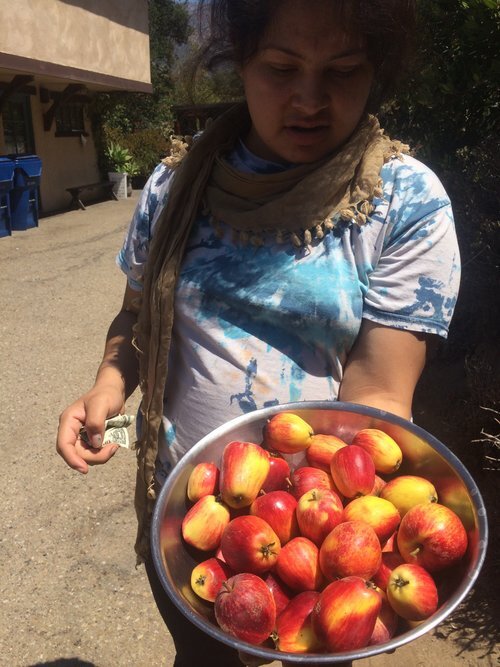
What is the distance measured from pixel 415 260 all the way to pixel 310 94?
393 millimetres

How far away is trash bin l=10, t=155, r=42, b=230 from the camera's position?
10297 mm

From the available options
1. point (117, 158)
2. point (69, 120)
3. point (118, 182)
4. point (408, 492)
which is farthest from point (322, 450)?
point (117, 158)

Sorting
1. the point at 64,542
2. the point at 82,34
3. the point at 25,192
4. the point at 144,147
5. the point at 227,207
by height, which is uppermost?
the point at 82,34

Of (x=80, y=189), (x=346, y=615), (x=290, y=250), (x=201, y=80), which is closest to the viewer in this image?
(x=346, y=615)

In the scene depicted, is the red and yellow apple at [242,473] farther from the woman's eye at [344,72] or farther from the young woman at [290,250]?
the woman's eye at [344,72]

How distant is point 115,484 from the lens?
3.61 meters

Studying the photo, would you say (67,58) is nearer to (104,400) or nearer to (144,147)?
(144,147)

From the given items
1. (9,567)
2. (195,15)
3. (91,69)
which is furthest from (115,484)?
(91,69)

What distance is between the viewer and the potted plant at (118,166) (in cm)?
1550

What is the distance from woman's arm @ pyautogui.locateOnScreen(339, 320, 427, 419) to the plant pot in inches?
590

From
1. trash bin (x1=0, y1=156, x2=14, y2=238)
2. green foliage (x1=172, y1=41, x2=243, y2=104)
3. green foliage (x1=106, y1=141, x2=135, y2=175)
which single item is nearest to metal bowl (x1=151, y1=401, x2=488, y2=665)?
green foliage (x1=172, y1=41, x2=243, y2=104)

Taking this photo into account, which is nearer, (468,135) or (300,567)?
(300,567)

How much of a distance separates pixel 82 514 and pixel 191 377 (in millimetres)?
2162

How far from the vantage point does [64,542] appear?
3.15 metres
